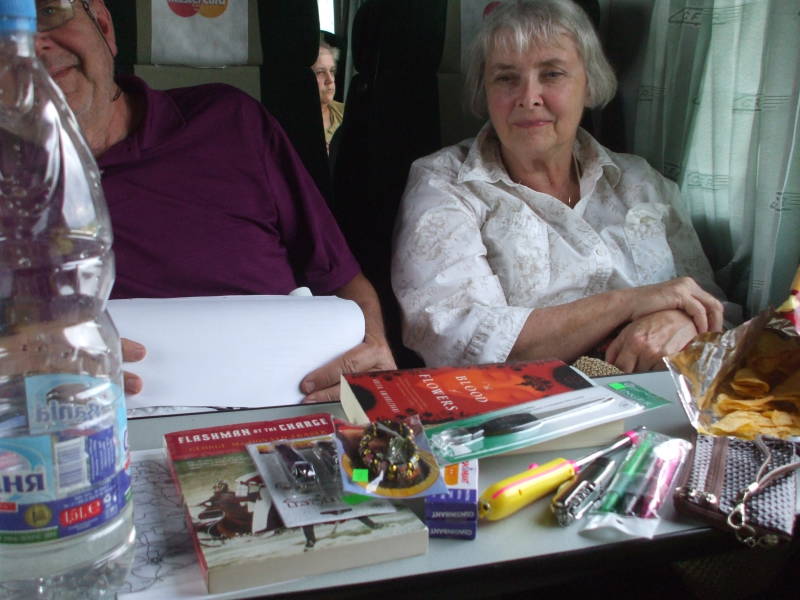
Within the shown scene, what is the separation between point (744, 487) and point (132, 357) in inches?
28.7

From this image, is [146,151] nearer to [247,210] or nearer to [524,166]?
[247,210]

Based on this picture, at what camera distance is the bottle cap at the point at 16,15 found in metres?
0.50

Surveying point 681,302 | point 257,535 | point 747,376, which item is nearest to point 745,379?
point 747,376

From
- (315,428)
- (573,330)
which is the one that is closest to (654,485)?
(315,428)

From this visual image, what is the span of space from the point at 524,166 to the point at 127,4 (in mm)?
956

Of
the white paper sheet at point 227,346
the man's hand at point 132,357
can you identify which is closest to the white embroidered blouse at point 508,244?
the white paper sheet at point 227,346

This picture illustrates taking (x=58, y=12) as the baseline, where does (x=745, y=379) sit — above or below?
below

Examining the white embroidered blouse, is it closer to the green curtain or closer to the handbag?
the green curtain

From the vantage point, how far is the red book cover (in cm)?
79

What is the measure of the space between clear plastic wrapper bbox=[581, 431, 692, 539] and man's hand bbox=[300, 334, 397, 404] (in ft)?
1.26

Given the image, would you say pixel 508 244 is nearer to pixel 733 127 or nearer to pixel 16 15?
pixel 733 127

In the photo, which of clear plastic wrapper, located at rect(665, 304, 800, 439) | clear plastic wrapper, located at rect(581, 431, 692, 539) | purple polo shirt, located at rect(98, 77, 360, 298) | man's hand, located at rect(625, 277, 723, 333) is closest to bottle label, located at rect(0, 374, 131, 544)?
clear plastic wrapper, located at rect(581, 431, 692, 539)

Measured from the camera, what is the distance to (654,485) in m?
0.68

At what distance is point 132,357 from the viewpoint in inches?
37.7
